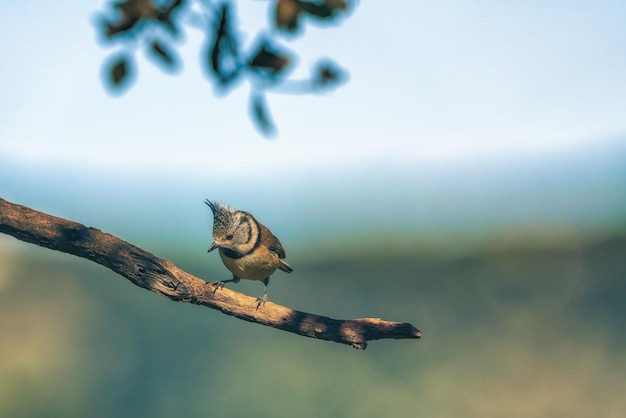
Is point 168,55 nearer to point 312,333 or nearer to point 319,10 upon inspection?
point 319,10

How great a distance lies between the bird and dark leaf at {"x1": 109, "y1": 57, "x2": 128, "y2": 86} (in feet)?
9.58

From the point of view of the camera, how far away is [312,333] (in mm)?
3953

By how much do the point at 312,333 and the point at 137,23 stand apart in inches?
96.3

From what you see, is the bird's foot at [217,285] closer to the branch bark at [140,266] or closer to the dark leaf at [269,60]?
the branch bark at [140,266]

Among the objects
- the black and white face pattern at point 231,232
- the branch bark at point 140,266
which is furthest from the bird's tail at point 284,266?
the branch bark at point 140,266

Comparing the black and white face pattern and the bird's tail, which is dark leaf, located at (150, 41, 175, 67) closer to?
the black and white face pattern

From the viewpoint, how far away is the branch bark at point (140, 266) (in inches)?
151

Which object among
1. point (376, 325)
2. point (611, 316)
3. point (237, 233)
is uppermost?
point (611, 316)

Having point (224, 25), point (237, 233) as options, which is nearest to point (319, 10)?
point (224, 25)

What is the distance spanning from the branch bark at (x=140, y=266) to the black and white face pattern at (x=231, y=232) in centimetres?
87

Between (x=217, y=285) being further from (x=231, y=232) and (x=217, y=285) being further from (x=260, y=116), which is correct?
(x=260, y=116)

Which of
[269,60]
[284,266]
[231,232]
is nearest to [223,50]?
[269,60]

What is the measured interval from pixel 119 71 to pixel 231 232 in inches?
119

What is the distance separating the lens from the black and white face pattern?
4852mm
